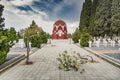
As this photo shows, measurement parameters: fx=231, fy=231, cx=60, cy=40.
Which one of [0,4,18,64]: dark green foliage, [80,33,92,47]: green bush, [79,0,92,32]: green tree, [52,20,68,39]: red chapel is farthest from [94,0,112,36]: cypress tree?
[52,20,68,39]: red chapel

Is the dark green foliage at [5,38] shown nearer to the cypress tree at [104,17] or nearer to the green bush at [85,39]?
the green bush at [85,39]

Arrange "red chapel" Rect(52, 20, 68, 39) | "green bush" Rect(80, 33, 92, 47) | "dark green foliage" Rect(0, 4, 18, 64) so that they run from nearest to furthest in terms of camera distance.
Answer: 1. "dark green foliage" Rect(0, 4, 18, 64)
2. "green bush" Rect(80, 33, 92, 47)
3. "red chapel" Rect(52, 20, 68, 39)

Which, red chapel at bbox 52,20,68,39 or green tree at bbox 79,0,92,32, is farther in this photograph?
red chapel at bbox 52,20,68,39

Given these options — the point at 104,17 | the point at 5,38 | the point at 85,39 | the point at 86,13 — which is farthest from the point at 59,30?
the point at 5,38

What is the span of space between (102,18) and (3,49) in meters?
37.9

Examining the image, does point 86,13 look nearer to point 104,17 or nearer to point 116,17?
point 104,17

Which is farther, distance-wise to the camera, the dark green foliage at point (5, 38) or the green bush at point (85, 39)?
the green bush at point (85, 39)

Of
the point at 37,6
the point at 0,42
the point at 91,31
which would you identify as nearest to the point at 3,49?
the point at 0,42

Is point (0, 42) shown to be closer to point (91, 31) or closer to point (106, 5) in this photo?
point (106, 5)

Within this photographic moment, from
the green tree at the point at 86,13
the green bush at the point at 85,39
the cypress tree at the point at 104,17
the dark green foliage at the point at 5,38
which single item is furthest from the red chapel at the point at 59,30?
the dark green foliage at the point at 5,38

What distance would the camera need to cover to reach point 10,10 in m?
32.9

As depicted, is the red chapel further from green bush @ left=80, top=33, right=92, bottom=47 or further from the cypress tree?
green bush @ left=80, top=33, right=92, bottom=47

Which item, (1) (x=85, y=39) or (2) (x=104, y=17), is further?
(2) (x=104, y=17)

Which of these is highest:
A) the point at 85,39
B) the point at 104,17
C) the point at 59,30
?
the point at 104,17
